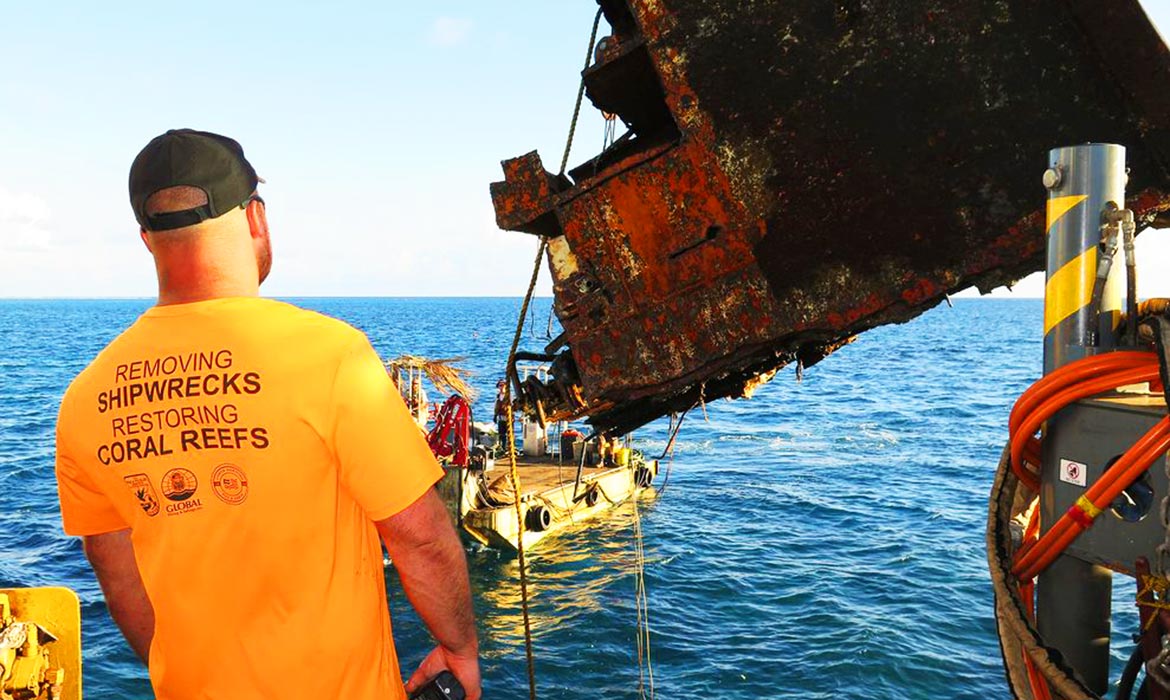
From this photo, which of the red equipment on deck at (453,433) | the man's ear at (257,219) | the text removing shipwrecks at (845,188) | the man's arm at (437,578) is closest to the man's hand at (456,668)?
the man's arm at (437,578)

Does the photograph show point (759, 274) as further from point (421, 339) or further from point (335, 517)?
point (421, 339)

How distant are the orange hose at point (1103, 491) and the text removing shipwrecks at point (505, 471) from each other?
14.4 meters

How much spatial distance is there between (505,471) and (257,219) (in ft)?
73.9

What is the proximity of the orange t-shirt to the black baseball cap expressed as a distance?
235 millimetres

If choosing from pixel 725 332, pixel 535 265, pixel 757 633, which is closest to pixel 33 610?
pixel 535 265

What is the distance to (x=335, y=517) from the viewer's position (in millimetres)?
2162

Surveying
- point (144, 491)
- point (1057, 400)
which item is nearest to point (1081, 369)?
point (1057, 400)

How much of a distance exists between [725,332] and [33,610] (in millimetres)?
4260

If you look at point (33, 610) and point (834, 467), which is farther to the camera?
point (834, 467)

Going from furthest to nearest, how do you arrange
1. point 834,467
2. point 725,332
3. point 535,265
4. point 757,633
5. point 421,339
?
point 421,339
point 834,467
point 757,633
point 535,265
point 725,332

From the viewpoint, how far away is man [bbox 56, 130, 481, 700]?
207cm

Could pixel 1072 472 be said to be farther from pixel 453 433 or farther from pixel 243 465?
pixel 453 433

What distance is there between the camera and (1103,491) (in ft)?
8.50

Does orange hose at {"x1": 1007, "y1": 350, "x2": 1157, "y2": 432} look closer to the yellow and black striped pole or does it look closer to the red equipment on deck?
the yellow and black striped pole
